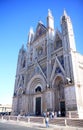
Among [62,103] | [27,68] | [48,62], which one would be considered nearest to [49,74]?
[48,62]

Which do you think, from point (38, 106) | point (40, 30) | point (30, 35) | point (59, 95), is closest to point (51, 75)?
point (59, 95)

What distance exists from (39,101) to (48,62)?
7.20 meters

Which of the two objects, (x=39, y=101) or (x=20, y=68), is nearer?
(x=39, y=101)

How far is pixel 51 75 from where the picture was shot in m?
20.5

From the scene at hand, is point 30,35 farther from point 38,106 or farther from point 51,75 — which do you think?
point 38,106

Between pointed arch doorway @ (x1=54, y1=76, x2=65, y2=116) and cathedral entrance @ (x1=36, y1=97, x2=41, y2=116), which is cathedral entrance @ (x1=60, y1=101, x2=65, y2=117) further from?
cathedral entrance @ (x1=36, y1=97, x2=41, y2=116)

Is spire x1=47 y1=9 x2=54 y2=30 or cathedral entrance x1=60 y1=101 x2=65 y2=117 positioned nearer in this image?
cathedral entrance x1=60 y1=101 x2=65 y2=117

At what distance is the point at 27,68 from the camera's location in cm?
2756

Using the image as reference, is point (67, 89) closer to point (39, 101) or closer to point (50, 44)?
point (39, 101)

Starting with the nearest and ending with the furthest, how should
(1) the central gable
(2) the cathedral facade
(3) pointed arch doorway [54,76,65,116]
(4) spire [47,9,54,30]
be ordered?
(2) the cathedral facade < (3) pointed arch doorway [54,76,65,116] < (4) spire [47,9,54,30] < (1) the central gable

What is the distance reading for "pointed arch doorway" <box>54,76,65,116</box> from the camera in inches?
717

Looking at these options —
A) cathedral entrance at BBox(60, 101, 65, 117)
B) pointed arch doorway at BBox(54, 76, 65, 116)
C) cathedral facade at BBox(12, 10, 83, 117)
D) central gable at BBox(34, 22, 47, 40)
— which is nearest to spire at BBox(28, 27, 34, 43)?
cathedral facade at BBox(12, 10, 83, 117)

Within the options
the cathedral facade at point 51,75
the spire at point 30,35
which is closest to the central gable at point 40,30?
the cathedral facade at point 51,75

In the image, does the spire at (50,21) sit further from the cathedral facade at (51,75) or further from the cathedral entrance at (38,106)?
the cathedral entrance at (38,106)
